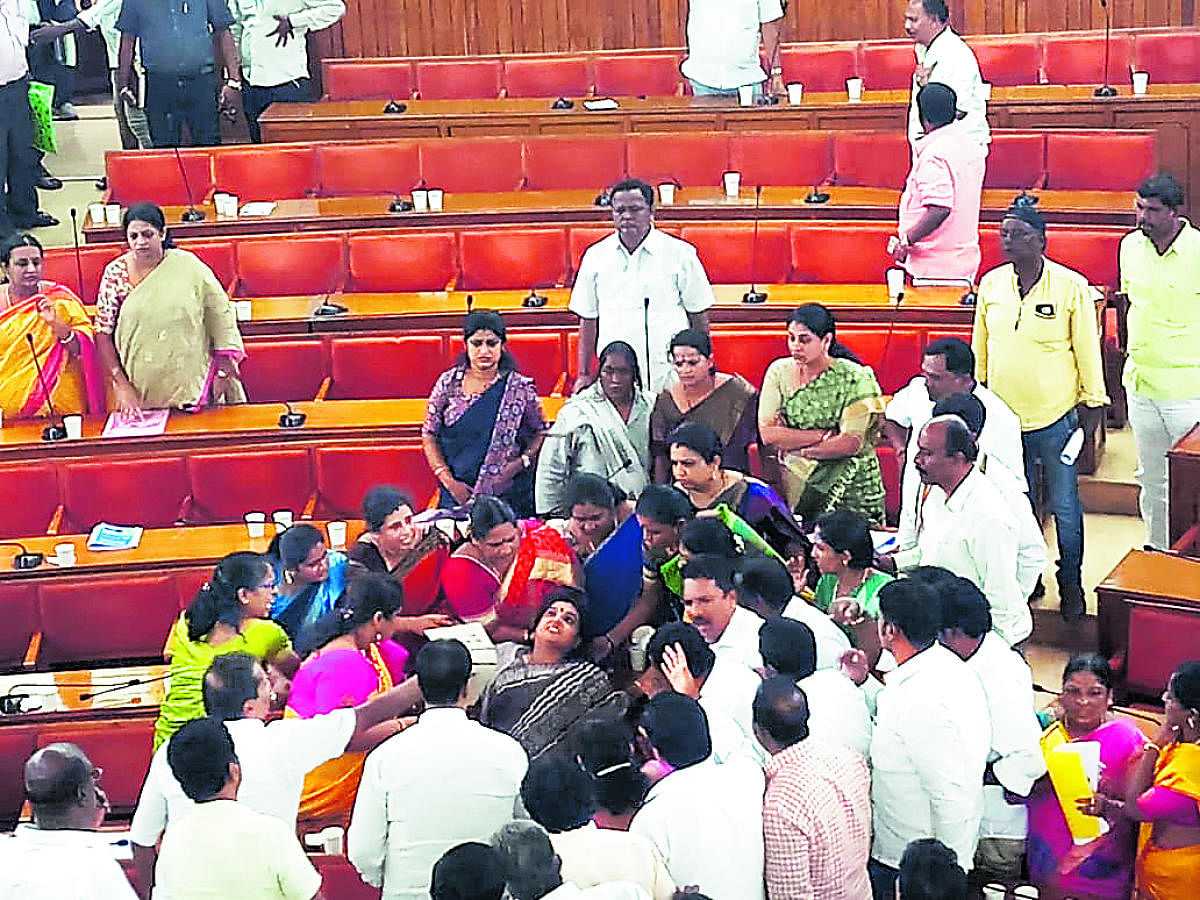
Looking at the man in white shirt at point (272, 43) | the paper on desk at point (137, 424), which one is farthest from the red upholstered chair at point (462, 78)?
the paper on desk at point (137, 424)

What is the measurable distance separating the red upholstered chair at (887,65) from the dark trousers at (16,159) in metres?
4.08

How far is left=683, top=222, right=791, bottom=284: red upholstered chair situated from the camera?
7465mm

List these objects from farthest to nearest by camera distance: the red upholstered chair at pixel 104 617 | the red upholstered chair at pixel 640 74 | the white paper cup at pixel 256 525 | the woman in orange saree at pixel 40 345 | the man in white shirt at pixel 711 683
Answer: the red upholstered chair at pixel 640 74 < the woman in orange saree at pixel 40 345 < the white paper cup at pixel 256 525 < the red upholstered chair at pixel 104 617 < the man in white shirt at pixel 711 683

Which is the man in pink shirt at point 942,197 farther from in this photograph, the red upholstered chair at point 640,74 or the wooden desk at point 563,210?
the red upholstered chair at point 640,74

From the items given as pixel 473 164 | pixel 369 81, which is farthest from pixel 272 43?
pixel 473 164

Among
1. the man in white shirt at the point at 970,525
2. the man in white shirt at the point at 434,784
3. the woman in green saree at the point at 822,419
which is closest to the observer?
the man in white shirt at the point at 434,784

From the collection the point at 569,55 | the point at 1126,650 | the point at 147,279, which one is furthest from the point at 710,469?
the point at 569,55

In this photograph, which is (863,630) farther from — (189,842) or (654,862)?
(189,842)

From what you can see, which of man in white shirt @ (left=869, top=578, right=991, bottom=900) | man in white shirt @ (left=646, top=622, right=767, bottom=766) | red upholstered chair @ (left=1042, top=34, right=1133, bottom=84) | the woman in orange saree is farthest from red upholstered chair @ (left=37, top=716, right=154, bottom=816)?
red upholstered chair @ (left=1042, top=34, right=1133, bottom=84)

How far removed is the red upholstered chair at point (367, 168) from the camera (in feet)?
27.6

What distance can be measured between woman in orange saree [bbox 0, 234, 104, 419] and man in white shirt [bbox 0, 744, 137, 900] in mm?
3146

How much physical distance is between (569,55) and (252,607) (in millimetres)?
6248

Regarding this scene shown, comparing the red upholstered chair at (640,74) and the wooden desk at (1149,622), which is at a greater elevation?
the red upholstered chair at (640,74)

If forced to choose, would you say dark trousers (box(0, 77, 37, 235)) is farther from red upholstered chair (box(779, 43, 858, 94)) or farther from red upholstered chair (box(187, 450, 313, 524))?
red upholstered chair (box(779, 43, 858, 94))
